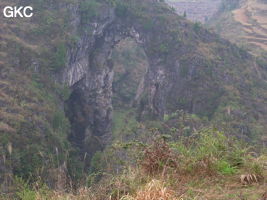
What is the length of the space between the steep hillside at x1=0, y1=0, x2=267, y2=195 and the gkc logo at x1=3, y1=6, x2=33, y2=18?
83 centimetres

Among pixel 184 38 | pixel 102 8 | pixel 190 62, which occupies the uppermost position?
pixel 102 8

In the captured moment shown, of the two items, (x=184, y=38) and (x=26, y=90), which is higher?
(x=184, y=38)

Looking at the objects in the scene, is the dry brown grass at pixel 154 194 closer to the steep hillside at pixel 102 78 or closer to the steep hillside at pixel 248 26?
the steep hillside at pixel 102 78

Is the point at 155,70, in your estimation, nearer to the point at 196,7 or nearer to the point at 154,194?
the point at 154,194

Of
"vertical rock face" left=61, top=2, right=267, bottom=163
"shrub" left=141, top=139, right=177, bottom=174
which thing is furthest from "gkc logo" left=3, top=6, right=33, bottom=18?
"shrub" left=141, top=139, right=177, bottom=174

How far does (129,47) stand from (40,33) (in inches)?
1169

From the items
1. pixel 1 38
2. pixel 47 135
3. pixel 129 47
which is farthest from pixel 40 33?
pixel 129 47

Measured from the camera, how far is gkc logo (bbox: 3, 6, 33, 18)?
37416mm

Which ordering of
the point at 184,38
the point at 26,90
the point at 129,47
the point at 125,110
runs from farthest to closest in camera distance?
1. the point at 129,47
2. the point at 125,110
3. the point at 184,38
4. the point at 26,90

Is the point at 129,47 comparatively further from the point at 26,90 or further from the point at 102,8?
the point at 26,90

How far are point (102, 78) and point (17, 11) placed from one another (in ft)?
41.7

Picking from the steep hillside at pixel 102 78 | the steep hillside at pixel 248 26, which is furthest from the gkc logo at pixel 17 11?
the steep hillside at pixel 248 26

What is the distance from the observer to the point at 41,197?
5.57 metres

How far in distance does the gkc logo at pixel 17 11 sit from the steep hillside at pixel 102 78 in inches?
32.7
